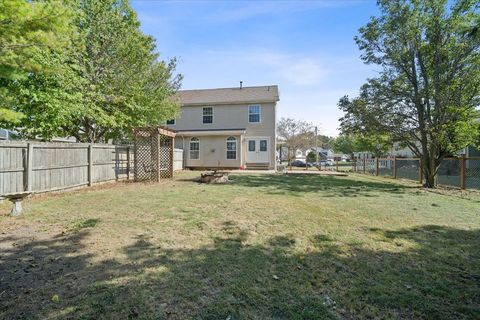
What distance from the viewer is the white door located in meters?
22.1

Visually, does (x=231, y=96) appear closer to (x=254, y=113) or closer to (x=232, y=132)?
(x=254, y=113)

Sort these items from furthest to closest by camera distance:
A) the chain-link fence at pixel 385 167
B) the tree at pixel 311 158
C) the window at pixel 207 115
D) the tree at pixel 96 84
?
the tree at pixel 311 158
the window at pixel 207 115
the chain-link fence at pixel 385 167
the tree at pixel 96 84

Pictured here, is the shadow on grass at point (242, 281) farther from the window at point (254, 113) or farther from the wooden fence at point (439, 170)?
the window at point (254, 113)

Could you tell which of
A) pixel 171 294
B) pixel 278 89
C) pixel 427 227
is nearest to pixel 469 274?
pixel 427 227

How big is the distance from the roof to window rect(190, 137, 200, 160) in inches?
127

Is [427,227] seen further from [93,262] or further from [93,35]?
[93,35]

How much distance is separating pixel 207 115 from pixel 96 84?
38.9 feet

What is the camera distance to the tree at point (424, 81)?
11.6 metres

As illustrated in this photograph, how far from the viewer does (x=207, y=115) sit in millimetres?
23219

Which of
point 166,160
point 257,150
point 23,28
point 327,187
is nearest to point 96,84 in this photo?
point 166,160

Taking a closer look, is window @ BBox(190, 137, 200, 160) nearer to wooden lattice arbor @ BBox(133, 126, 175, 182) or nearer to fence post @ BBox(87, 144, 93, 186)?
wooden lattice arbor @ BBox(133, 126, 175, 182)

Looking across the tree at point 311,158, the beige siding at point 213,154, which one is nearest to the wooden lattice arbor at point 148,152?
the beige siding at point 213,154

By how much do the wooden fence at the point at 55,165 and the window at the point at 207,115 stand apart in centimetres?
1055

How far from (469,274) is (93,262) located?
4818mm
